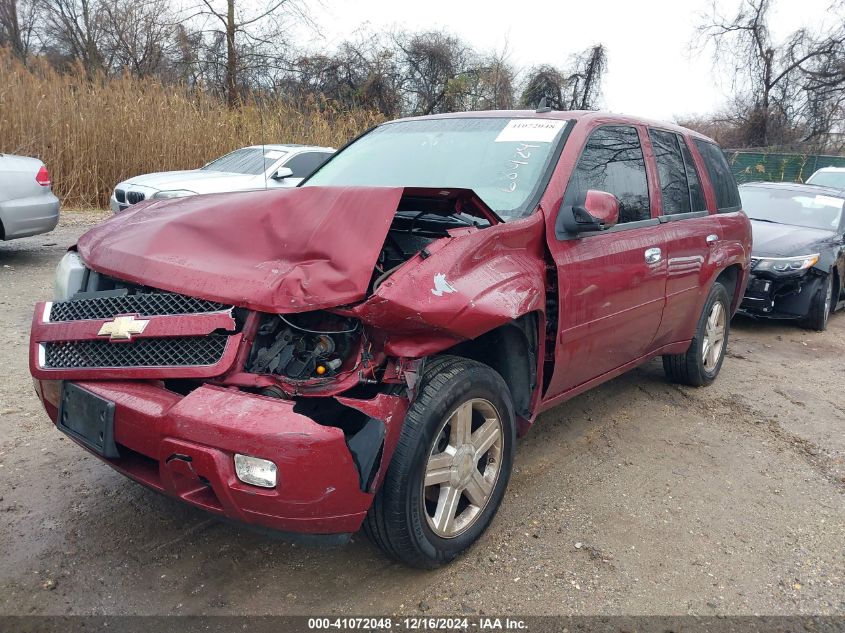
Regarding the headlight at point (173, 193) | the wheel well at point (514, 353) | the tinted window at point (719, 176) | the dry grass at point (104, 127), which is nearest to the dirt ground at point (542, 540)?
the wheel well at point (514, 353)

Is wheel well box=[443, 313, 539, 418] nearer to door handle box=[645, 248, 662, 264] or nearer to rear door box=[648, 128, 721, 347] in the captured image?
door handle box=[645, 248, 662, 264]

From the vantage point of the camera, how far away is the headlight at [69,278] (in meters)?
2.78

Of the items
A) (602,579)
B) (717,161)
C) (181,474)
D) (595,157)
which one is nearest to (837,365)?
(717,161)

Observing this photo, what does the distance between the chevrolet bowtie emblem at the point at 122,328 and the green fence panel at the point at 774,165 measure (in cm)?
2247

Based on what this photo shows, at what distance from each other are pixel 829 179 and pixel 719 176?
1014 centimetres

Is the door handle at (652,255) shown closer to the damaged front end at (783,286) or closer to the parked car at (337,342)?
the parked car at (337,342)

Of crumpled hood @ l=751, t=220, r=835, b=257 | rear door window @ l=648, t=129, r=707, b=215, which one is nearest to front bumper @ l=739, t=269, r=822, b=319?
crumpled hood @ l=751, t=220, r=835, b=257

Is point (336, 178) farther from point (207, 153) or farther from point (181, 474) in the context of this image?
point (207, 153)

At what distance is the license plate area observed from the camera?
227cm

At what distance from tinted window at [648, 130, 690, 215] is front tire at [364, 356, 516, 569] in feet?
6.61

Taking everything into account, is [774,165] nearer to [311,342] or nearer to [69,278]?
[311,342]

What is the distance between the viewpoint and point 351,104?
75.5 ft

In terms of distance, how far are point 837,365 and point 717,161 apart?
2.50m

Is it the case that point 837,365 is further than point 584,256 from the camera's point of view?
Yes
